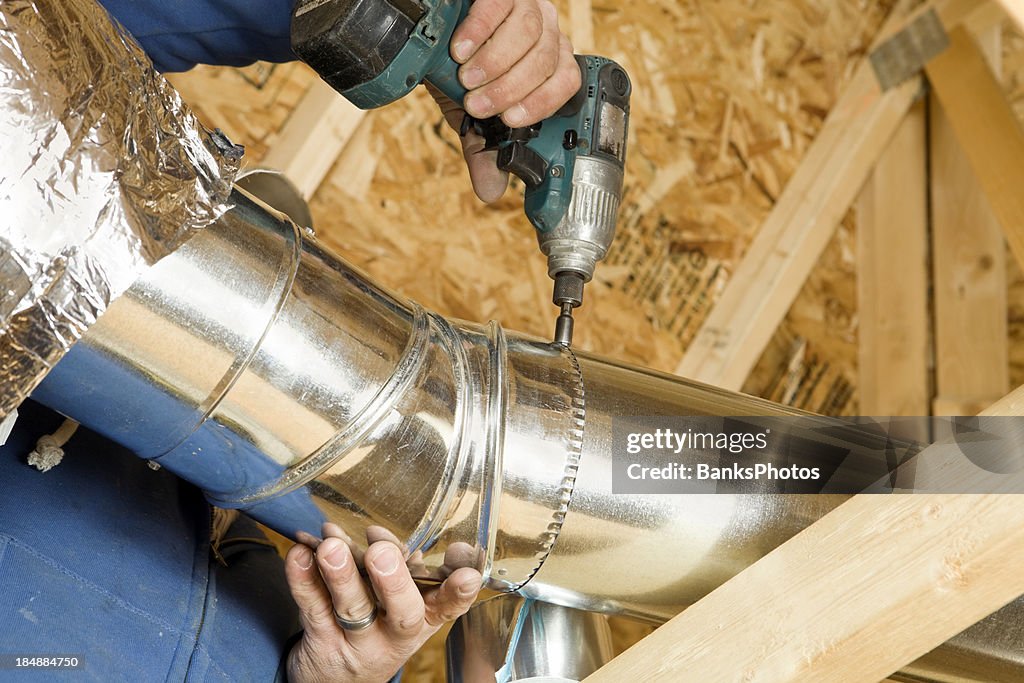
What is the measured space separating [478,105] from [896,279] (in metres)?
1.57

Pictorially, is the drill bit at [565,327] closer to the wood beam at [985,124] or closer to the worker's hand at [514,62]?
the worker's hand at [514,62]

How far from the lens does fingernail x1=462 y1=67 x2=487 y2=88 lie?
0.92 metres

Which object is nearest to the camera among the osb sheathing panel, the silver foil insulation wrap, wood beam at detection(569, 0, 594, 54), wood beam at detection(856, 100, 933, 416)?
the silver foil insulation wrap

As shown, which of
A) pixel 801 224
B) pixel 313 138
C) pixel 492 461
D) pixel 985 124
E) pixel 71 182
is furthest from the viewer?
pixel 801 224

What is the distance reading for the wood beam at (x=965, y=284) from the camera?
2.12 m

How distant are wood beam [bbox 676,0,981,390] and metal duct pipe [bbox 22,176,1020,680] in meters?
1.02

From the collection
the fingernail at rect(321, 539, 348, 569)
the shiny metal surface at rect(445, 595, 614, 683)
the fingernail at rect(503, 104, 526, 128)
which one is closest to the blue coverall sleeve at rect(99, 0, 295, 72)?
the fingernail at rect(503, 104, 526, 128)

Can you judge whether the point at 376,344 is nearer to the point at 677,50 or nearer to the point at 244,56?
the point at 244,56

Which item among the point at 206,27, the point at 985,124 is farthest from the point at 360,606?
the point at 985,124

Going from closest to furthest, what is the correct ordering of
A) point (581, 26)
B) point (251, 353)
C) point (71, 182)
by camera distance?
point (71, 182) < point (251, 353) < point (581, 26)

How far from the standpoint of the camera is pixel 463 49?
901 millimetres

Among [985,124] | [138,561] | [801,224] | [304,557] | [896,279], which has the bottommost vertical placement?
[138,561]

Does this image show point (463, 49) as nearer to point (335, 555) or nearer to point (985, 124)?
point (335, 555)

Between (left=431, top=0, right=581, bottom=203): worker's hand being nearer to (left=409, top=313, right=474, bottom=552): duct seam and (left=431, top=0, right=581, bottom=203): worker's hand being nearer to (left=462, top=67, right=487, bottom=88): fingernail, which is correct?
(left=462, top=67, right=487, bottom=88): fingernail
